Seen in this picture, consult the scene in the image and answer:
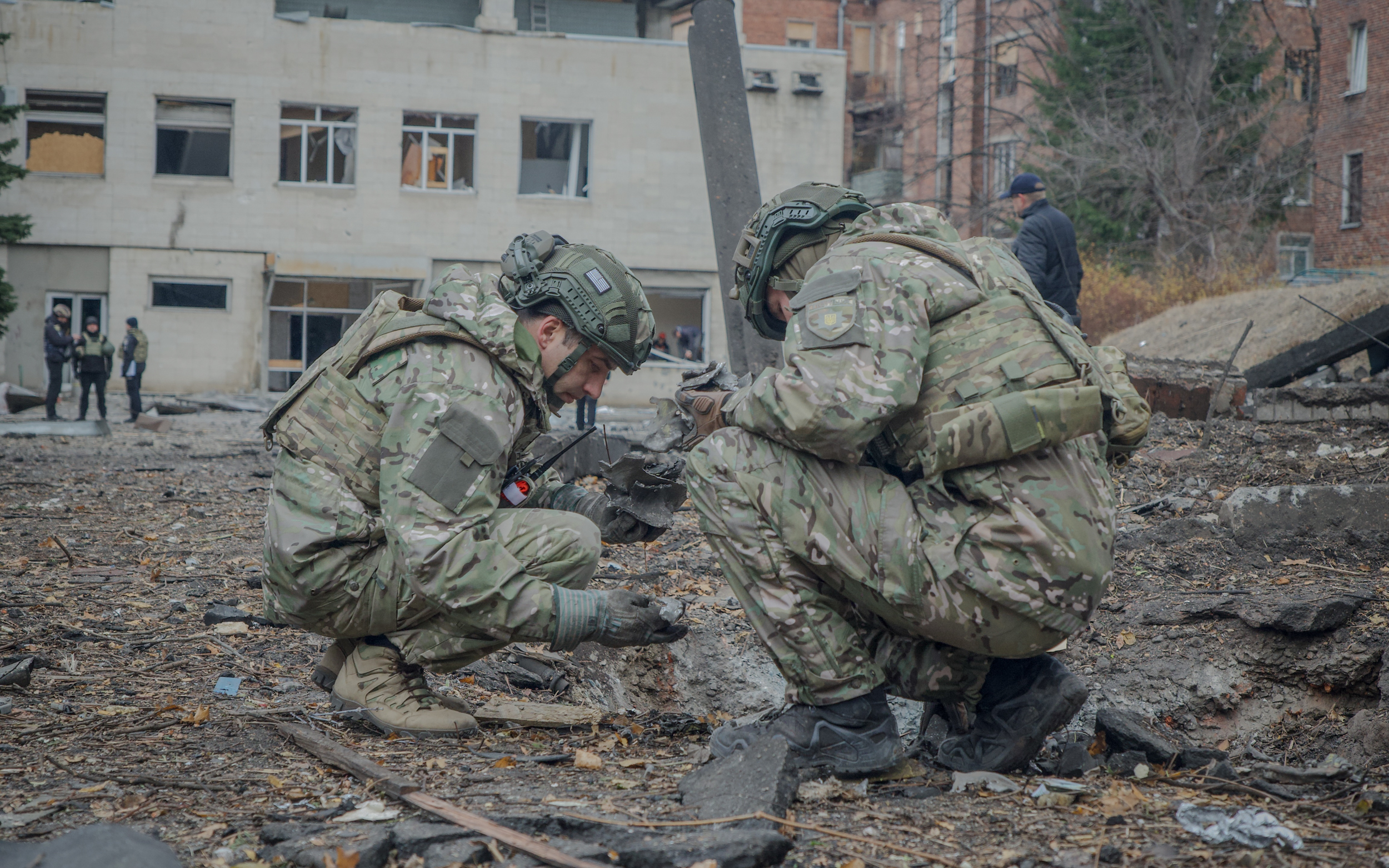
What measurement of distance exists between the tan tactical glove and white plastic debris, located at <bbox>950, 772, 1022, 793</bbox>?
1.25 m

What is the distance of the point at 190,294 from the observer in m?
20.5

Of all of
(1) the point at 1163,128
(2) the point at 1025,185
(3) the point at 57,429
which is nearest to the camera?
(2) the point at 1025,185

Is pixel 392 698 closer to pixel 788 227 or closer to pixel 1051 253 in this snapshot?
pixel 788 227

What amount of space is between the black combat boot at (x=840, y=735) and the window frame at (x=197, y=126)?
66.3ft

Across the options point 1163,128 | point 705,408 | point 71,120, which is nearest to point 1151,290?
point 1163,128

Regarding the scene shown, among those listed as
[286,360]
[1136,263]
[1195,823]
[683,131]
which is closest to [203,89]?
[286,360]

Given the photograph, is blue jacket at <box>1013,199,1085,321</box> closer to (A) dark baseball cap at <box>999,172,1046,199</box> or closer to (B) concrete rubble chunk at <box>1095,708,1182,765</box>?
(A) dark baseball cap at <box>999,172,1046,199</box>

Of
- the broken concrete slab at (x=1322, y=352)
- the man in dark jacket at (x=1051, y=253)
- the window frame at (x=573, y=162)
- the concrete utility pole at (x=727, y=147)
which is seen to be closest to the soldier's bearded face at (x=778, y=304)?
the concrete utility pole at (x=727, y=147)

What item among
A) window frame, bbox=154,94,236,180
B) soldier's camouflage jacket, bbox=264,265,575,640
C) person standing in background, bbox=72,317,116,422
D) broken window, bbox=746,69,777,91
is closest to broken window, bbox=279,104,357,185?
window frame, bbox=154,94,236,180

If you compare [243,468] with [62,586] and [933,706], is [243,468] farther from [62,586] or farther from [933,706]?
[933,706]

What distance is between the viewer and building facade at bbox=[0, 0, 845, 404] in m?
19.9

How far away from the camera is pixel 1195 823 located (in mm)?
2328

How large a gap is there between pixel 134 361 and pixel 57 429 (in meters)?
4.09

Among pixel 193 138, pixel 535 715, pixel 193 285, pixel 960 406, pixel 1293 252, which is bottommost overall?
pixel 535 715
